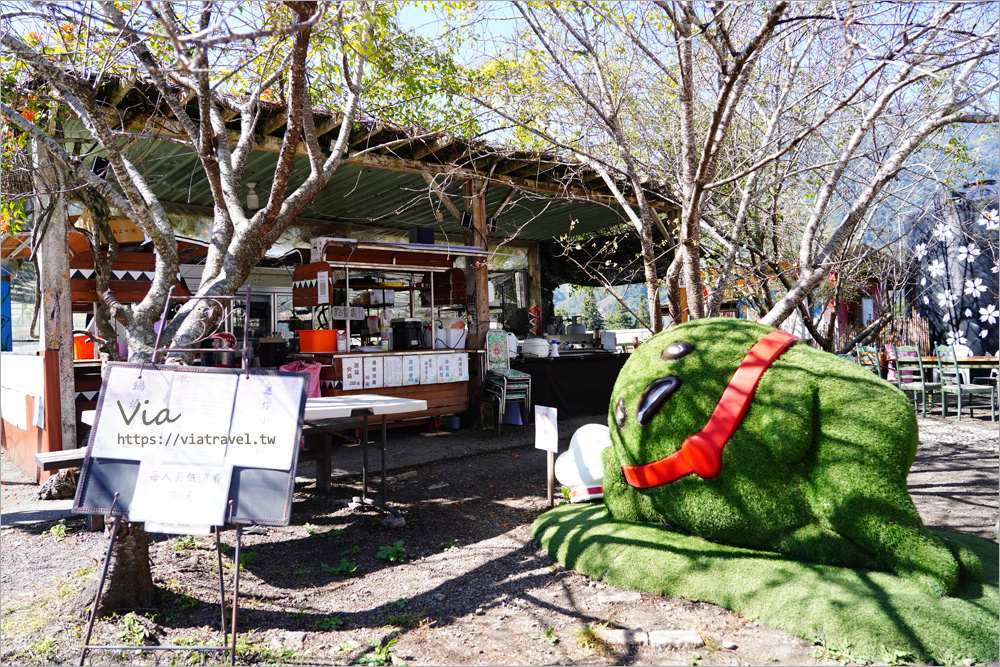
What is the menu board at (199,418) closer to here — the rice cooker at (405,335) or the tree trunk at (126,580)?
the tree trunk at (126,580)

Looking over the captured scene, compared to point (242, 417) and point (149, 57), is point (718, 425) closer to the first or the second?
point (242, 417)

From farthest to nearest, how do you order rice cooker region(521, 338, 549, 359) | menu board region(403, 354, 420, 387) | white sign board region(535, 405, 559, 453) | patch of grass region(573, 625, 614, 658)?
rice cooker region(521, 338, 549, 359), menu board region(403, 354, 420, 387), white sign board region(535, 405, 559, 453), patch of grass region(573, 625, 614, 658)

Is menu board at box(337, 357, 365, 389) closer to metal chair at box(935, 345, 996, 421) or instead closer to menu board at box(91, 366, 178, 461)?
menu board at box(91, 366, 178, 461)

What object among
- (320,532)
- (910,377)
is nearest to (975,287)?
(910,377)

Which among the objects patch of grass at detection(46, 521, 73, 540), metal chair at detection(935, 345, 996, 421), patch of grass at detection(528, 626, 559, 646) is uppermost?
metal chair at detection(935, 345, 996, 421)

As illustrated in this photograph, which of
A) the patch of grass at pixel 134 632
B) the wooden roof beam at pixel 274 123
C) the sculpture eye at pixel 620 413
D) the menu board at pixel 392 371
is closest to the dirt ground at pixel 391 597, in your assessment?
the patch of grass at pixel 134 632

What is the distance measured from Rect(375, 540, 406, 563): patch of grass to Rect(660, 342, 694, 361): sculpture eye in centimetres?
230

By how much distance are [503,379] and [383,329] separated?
1.87 metres

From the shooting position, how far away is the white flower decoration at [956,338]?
1335cm

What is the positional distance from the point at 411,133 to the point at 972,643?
6.68 m

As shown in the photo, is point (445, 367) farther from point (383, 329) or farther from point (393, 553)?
point (393, 553)

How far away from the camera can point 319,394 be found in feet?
25.2

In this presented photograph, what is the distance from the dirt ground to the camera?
299 cm

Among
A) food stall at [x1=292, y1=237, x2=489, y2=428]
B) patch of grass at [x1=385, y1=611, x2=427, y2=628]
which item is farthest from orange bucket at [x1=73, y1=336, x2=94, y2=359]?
patch of grass at [x1=385, y1=611, x2=427, y2=628]
